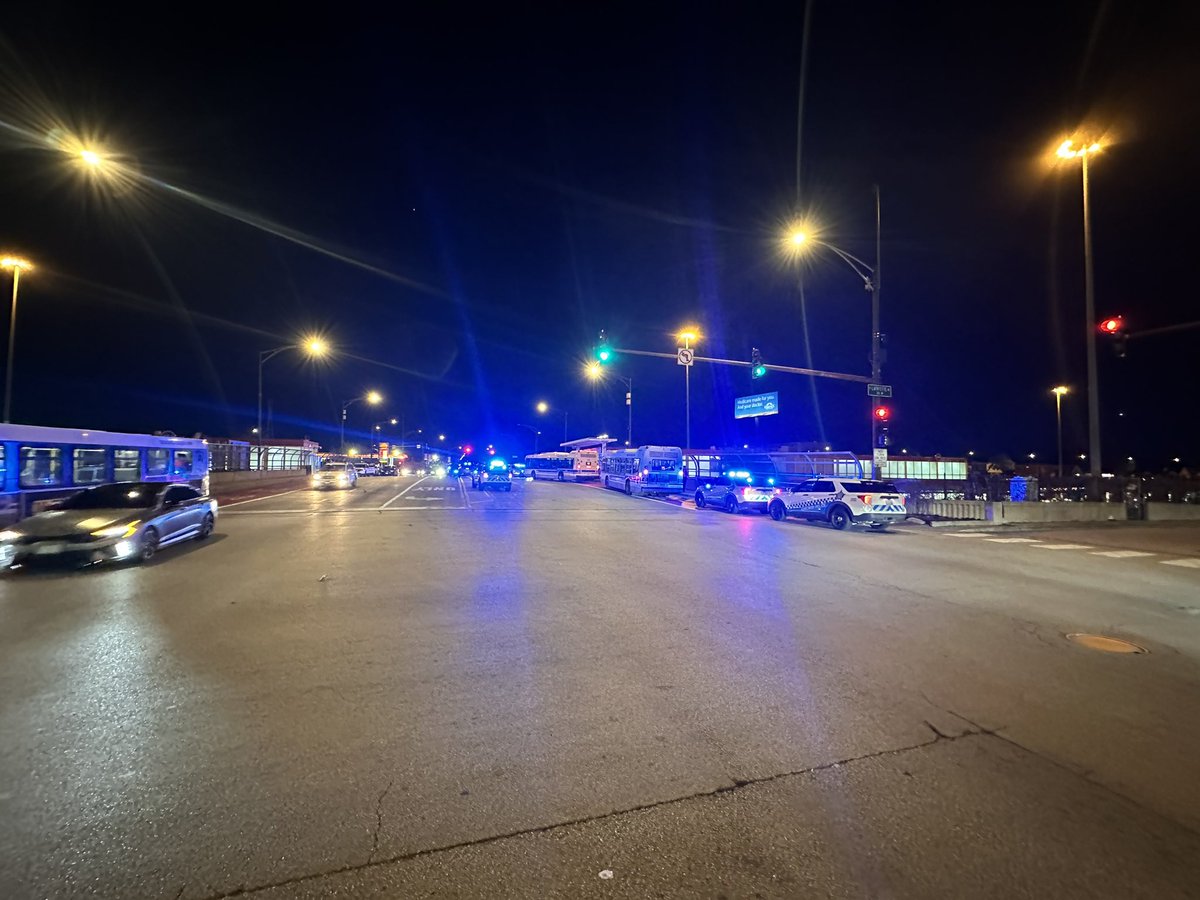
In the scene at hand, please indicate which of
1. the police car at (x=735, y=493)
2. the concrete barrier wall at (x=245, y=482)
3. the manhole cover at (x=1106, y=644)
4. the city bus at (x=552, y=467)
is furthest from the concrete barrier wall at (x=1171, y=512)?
the city bus at (x=552, y=467)

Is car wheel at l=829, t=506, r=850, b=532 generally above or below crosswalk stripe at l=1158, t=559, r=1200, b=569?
above

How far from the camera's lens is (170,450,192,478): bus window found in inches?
869

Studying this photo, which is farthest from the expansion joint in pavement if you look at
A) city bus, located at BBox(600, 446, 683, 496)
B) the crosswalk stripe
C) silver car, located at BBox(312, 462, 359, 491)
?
silver car, located at BBox(312, 462, 359, 491)

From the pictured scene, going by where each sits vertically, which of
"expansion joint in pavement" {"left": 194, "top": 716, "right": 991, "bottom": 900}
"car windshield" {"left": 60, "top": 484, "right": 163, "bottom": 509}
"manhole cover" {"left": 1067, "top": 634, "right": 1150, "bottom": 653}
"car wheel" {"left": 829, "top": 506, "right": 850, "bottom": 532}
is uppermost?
"car windshield" {"left": 60, "top": 484, "right": 163, "bottom": 509}

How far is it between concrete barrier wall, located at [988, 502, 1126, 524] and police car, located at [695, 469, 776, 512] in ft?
25.8

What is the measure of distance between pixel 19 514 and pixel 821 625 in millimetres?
18748

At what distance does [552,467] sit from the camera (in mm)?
62812

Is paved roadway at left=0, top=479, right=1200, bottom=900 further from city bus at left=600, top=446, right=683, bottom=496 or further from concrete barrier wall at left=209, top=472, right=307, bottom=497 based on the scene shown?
concrete barrier wall at left=209, top=472, right=307, bottom=497

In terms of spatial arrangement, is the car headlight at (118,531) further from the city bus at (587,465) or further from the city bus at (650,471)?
the city bus at (587,465)

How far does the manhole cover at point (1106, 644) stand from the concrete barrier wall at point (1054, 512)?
644 inches

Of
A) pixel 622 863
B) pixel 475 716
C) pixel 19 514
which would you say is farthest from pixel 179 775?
pixel 19 514

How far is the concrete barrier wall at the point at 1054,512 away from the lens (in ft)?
70.0

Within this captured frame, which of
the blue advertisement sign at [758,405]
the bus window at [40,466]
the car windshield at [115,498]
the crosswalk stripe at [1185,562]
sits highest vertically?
the blue advertisement sign at [758,405]

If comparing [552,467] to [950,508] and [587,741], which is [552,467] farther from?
[587,741]
